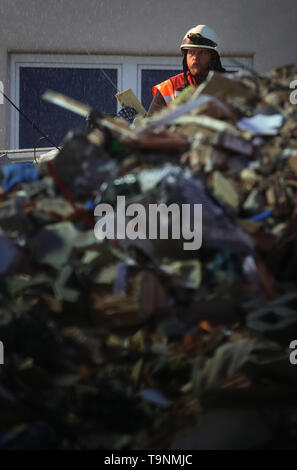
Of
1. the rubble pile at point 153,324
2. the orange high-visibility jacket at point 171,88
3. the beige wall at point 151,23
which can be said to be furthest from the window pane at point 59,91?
the rubble pile at point 153,324

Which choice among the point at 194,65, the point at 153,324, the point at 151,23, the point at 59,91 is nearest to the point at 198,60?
the point at 194,65

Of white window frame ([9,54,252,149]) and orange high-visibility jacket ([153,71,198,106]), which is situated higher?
white window frame ([9,54,252,149])

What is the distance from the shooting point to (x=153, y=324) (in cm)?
184

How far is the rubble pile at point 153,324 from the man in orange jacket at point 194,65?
2.20 m

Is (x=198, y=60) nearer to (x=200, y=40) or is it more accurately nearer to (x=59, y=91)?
(x=200, y=40)

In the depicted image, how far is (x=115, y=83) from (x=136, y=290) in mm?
5263

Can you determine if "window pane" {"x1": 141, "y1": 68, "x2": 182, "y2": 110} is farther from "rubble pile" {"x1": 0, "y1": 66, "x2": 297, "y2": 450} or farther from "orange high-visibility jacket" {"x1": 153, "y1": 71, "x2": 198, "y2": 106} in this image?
"rubble pile" {"x1": 0, "y1": 66, "x2": 297, "y2": 450}

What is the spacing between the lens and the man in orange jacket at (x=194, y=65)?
3996 millimetres

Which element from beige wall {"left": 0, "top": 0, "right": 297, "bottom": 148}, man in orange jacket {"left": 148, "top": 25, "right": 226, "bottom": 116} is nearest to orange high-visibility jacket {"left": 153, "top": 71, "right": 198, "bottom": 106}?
man in orange jacket {"left": 148, "top": 25, "right": 226, "bottom": 116}

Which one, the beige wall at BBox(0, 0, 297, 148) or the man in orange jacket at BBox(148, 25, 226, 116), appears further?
the beige wall at BBox(0, 0, 297, 148)

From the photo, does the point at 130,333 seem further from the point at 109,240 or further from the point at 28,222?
the point at 28,222

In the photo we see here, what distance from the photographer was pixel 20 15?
654 cm

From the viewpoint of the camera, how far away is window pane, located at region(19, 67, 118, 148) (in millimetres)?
6703

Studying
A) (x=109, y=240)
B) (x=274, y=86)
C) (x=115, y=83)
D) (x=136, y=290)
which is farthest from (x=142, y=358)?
(x=115, y=83)
